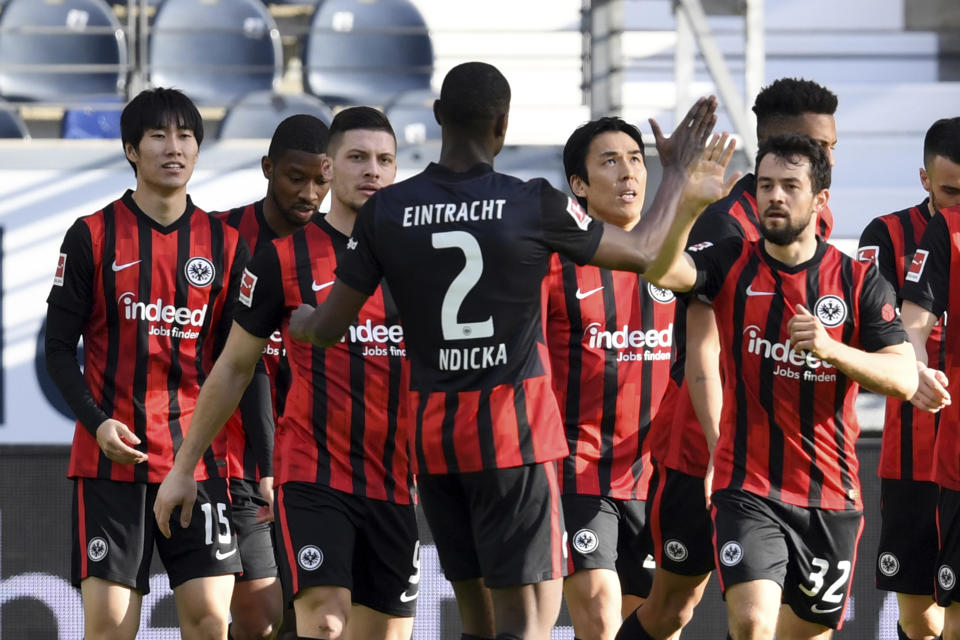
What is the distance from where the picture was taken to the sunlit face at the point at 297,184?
19.4 ft

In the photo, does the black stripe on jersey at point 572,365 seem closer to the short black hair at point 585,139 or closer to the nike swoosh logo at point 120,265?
the short black hair at point 585,139

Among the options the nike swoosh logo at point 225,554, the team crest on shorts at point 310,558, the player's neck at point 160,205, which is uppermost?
the player's neck at point 160,205

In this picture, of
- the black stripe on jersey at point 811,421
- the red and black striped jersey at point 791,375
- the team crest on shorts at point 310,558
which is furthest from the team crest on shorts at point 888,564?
the team crest on shorts at point 310,558

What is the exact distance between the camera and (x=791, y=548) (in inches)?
198

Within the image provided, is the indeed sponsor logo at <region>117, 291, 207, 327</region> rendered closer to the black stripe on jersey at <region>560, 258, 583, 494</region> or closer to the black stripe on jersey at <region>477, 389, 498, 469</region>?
the black stripe on jersey at <region>560, 258, 583, 494</region>

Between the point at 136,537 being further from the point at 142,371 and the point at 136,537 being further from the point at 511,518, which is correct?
the point at 511,518

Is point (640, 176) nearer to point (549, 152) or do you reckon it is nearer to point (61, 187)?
point (549, 152)

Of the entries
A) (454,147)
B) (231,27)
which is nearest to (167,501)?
(454,147)

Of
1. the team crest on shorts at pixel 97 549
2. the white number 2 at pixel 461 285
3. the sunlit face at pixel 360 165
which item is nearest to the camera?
the white number 2 at pixel 461 285

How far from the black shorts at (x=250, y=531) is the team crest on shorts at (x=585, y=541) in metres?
1.30

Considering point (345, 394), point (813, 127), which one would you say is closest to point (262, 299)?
point (345, 394)

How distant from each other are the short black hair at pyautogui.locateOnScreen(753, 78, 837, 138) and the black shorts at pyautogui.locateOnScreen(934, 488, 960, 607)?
1445 mm

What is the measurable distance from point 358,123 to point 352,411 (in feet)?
3.26

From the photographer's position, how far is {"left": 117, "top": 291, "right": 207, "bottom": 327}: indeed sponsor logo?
5266mm
